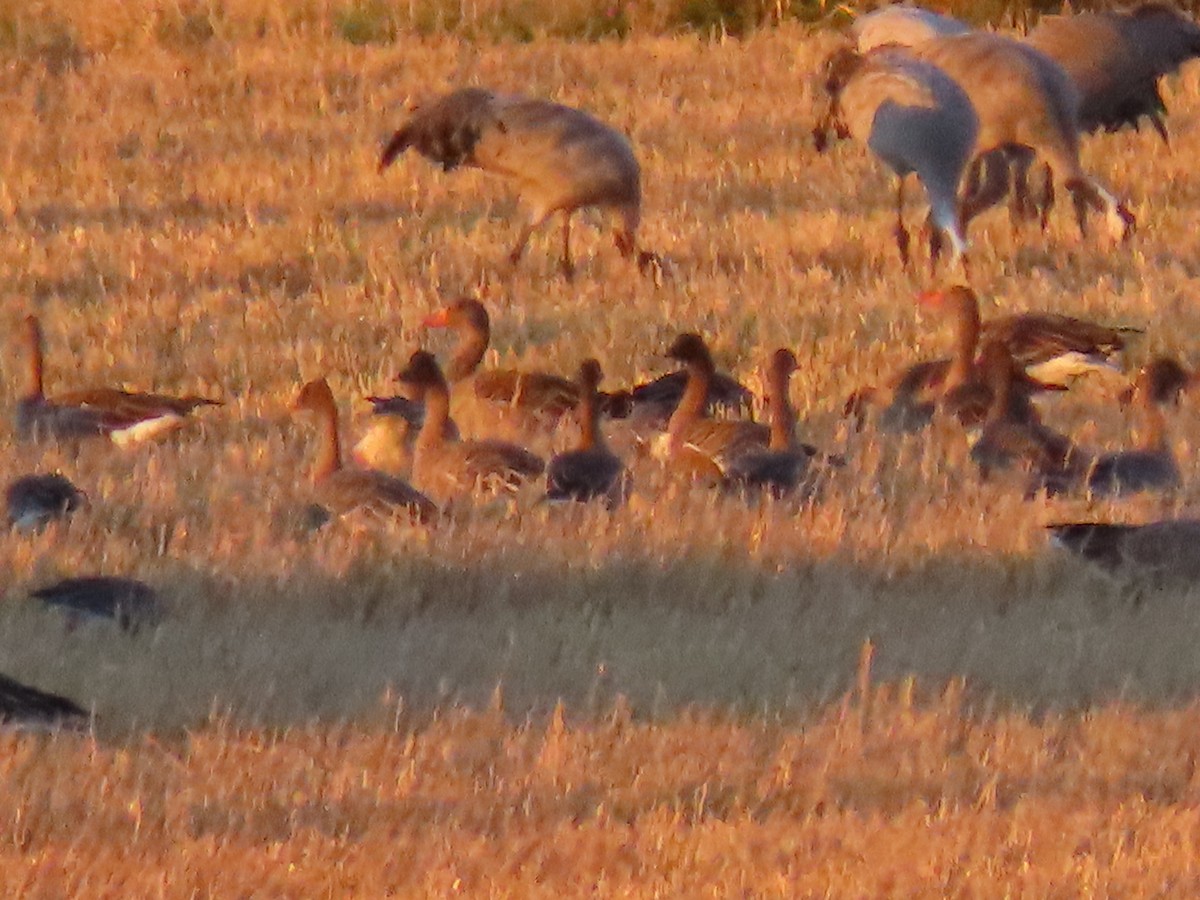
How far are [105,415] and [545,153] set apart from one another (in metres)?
4.36

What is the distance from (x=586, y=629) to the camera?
7.61 meters

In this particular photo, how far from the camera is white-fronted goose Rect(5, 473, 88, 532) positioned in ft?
28.6

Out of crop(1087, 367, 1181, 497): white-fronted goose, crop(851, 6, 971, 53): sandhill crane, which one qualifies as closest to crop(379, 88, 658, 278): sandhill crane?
crop(851, 6, 971, 53): sandhill crane

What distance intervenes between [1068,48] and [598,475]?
8.91m

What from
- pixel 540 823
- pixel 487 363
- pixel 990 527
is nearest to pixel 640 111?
pixel 487 363

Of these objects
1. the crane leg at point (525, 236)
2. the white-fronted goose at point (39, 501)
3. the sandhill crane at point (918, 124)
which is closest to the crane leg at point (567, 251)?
the crane leg at point (525, 236)

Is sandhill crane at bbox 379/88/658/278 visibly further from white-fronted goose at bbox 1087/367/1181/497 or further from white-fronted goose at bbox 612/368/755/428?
white-fronted goose at bbox 1087/367/1181/497

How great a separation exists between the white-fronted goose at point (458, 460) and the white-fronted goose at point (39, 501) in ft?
4.56

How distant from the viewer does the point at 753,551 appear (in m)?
8.38

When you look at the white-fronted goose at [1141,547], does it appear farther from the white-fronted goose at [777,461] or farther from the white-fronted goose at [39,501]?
the white-fronted goose at [39,501]

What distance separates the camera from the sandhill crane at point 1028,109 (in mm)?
15492

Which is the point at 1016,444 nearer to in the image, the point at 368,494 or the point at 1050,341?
the point at 1050,341

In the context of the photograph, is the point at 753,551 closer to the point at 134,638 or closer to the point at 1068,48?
the point at 134,638

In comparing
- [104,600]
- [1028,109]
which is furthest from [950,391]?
[1028,109]
